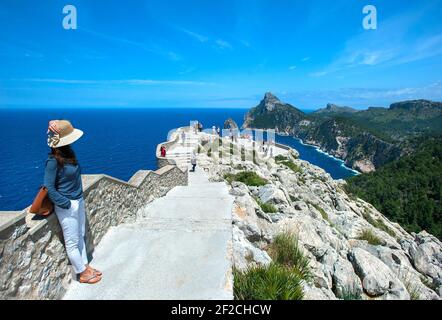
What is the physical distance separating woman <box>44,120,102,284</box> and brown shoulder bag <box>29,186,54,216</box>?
8cm

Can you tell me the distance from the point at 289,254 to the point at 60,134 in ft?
17.0

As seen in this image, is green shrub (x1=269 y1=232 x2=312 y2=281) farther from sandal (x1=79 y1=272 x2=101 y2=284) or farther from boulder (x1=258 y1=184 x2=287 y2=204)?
boulder (x1=258 y1=184 x2=287 y2=204)

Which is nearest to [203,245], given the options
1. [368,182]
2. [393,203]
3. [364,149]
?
→ [393,203]

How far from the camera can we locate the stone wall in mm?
3629

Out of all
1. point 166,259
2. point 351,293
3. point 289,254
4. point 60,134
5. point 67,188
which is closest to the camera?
point 60,134

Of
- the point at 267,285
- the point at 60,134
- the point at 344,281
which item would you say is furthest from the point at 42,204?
the point at 344,281

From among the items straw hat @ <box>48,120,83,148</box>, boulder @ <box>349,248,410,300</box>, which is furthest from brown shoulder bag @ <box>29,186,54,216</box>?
boulder @ <box>349,248,410,300</box>

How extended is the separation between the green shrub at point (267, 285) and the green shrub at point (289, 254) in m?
1.06

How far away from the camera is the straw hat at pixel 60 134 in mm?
4154

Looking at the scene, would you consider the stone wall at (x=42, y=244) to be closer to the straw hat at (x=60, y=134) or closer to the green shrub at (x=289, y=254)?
the straw hat at (x=60, y=134)

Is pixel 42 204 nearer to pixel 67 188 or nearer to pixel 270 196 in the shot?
pixel 67 188

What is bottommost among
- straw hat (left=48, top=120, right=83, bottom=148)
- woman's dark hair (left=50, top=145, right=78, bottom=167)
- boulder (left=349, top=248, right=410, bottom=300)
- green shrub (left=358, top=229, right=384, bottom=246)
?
green shrub (left=358, top=229, right=384, bottom=246)

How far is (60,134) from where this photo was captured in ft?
14.0
